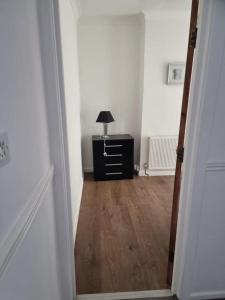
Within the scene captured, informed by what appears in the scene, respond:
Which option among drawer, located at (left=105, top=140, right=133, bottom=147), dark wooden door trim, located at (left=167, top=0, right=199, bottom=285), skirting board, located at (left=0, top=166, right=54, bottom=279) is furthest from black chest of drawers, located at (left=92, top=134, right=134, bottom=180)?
skirting board, located at (left=0, top=166, right=54, bottom=279)

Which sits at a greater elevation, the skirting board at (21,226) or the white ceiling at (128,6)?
the white ceiling at (128,6)

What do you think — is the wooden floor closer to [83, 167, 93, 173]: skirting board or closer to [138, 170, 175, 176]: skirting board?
[138, 170, 175, 176]: skirting board

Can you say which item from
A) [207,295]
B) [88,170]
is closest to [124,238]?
[207,295]

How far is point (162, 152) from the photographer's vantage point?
3518 mm

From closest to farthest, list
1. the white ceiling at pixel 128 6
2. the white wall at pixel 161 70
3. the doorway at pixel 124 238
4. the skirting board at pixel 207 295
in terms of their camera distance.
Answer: the skirting board at pixel 207 295 < the doorway at pixel 124 238 < the white ceiling at pixel 128 6 < the white wall at pixel 161 70

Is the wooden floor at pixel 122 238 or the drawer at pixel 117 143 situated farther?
the drawer at pixel 117 143

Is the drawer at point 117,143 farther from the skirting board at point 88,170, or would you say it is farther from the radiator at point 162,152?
the skirting board at point 88,170

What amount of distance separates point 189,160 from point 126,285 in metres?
1.09

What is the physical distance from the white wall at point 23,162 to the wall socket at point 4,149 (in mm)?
21

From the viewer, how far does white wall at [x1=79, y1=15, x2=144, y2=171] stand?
3287mm

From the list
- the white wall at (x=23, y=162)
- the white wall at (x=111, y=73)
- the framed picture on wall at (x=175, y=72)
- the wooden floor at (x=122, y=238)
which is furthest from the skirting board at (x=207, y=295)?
the framed picture on wall at (x=175, y=72)

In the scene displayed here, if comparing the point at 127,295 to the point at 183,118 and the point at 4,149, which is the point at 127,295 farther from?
the point at 4,149

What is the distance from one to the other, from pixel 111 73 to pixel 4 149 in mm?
3161

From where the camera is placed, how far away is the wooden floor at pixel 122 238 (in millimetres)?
1636
